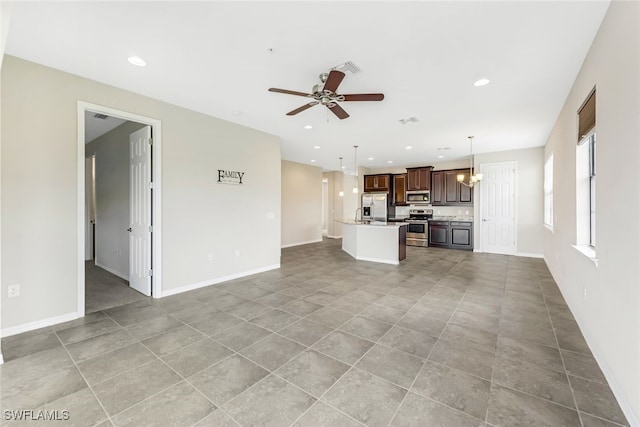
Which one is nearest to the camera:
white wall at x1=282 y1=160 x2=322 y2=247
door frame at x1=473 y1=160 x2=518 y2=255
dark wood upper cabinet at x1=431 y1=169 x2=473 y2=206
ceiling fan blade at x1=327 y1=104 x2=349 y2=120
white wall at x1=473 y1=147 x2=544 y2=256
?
ceiling fan blade at x1=327 y1=104 x2=349 y2=120

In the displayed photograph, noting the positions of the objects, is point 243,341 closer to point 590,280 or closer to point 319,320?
point 319,320

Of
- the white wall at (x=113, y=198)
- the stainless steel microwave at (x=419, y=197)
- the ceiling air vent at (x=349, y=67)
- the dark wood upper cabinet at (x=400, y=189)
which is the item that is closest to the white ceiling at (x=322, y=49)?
the ceiling air vent at (x=349, y=67)

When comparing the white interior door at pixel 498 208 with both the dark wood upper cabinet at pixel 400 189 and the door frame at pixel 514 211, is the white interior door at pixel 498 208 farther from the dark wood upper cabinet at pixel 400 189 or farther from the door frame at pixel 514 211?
the dark wood upper cabinet at pixel 400 189

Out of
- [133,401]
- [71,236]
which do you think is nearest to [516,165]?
[133,401]

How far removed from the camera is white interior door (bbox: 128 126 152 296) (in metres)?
3.95

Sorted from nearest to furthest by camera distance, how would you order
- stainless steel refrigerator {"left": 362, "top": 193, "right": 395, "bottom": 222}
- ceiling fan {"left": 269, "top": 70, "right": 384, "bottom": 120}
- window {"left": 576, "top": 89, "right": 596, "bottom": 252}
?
ceiling fan {"left": 269, "top": 70, "right": 384, "bottom": 120} → window {"left": 576, "top": 89, "right": 596, "bottom": 252} → stainless steel refrigerator {"left": 362, "top": 193, "right": 395, "bottom": 222}

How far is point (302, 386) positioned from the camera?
1.99 metres

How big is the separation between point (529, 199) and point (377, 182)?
4531mm

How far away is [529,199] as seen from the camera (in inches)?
271

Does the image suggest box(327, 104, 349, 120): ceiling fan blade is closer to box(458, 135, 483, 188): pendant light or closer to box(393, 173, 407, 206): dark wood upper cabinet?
box(458, 135, 483, 188): pendant light

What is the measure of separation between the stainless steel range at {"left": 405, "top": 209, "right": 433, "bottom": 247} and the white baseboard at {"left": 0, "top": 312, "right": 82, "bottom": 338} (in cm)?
834

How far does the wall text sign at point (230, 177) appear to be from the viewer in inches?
184

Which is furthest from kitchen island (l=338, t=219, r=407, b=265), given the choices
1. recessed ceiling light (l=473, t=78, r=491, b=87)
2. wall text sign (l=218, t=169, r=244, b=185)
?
recessed ceiling light (l=473, t=78, r=491, b=87)

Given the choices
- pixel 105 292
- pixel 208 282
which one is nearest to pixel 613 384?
pixel 208 282
